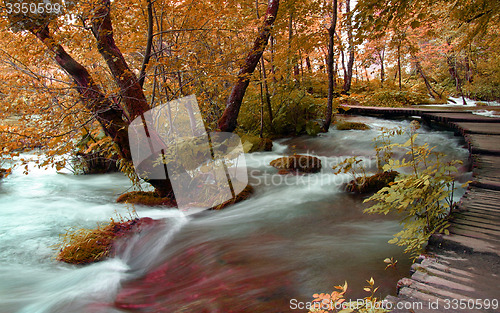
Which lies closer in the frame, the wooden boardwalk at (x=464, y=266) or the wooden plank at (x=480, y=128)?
the wooden boardwalk at (x=464, y=266)

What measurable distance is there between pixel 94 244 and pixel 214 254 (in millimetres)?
1901

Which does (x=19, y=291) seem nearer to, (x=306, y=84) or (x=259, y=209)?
(x=259, y=209)

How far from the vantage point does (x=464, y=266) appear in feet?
7.98

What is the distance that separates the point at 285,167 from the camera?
7734 millimetres

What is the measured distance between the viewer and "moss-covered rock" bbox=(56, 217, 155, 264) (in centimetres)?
416

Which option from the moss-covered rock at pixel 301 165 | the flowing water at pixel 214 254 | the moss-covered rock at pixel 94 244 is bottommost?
the flowing water at pixel 214 254

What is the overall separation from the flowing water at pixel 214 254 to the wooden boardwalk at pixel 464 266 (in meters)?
0.50

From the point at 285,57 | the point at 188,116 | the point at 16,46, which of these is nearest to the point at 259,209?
the point at 188,116

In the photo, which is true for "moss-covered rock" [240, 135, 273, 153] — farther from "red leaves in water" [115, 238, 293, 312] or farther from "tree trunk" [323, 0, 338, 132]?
"red leaves in water" [115, 238, 293, 312]

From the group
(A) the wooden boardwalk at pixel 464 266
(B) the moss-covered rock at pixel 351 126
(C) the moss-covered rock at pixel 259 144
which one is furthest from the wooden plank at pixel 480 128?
(C) the moss-covered rock at pixel 259 144

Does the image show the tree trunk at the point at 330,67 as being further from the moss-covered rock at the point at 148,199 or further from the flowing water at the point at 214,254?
the moss-covered rock at the point at 148,199

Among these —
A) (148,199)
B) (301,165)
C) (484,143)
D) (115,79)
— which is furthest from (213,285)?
(484,143)

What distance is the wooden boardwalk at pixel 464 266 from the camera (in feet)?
6.62

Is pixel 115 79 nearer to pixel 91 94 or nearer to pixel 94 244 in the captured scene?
pixel 91 94
